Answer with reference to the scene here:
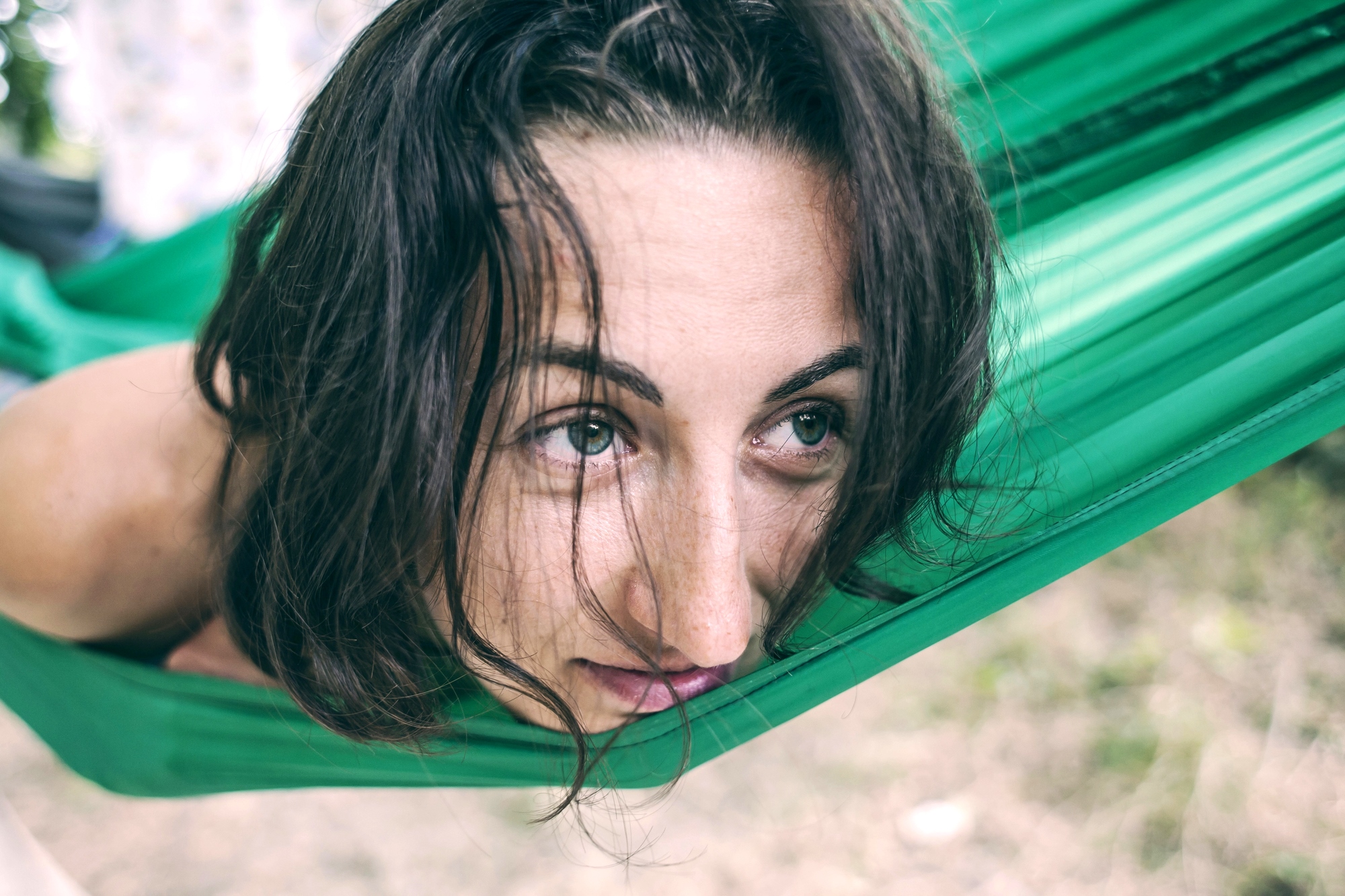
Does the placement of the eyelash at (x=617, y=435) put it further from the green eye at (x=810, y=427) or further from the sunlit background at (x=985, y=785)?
the sunlit background at (x=985, y=785)

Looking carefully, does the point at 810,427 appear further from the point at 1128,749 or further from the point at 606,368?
the point at 1128,749

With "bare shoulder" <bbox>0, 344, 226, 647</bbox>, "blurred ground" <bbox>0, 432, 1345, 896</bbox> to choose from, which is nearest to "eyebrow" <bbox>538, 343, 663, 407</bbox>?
"bare shoulder" <bbox>0, 344, 226, 647</bbox>

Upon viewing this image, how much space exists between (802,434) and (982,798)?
138cm

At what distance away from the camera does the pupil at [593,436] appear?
719 millimetres

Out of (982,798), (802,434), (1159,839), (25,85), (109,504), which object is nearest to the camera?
(802,434)

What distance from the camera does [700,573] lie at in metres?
0.69

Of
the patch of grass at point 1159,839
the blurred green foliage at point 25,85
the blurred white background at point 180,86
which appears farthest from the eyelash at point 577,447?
the blurred green foliage at point 25,85

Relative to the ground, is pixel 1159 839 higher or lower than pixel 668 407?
lower

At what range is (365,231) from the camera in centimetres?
68

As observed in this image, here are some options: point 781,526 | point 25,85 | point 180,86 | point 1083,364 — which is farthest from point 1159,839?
point 25,85

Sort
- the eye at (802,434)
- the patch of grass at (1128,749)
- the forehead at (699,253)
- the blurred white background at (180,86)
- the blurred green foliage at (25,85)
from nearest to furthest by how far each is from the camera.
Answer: the forehead at (699,253)
the eye at (802,434)
the patch of grass at (1128,749)
the blurred white background at (180,86)
the blurred green foliage at (25,85)

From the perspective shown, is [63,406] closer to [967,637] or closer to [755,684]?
[755,684]

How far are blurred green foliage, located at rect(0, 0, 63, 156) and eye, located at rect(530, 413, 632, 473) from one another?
4.30m

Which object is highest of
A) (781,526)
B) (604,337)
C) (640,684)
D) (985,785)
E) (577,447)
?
(604,337)
